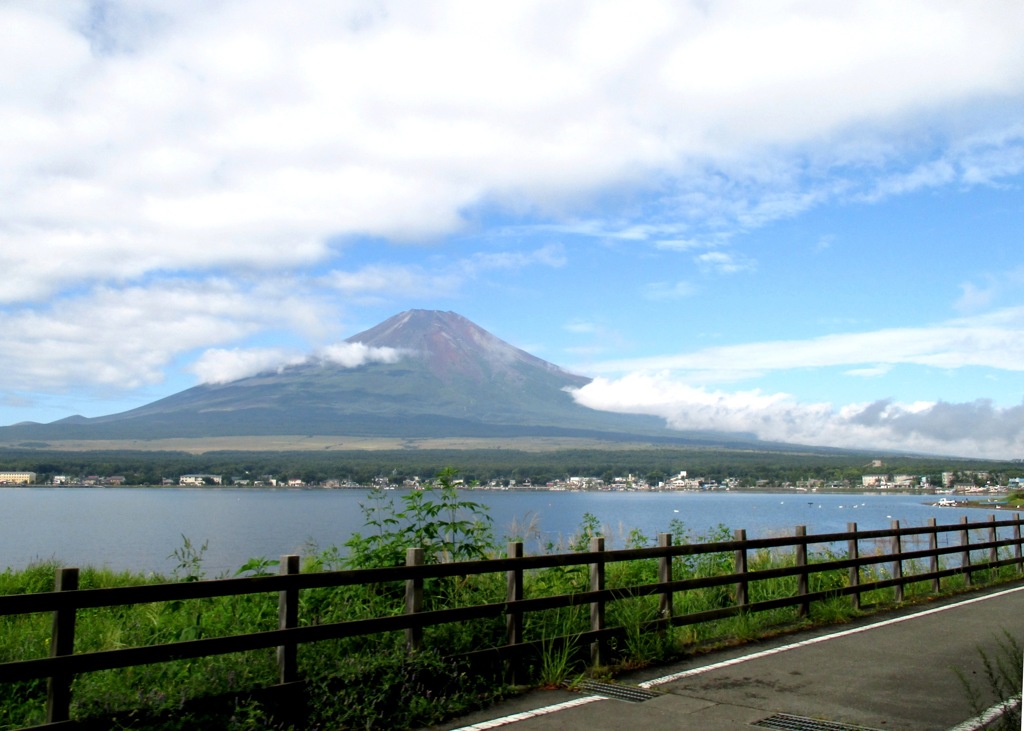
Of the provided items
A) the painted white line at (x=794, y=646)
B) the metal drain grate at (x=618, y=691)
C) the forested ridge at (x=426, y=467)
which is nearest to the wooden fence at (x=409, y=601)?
the metal drain grate at (x=618, y=691)

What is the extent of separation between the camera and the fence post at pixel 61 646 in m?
5.33

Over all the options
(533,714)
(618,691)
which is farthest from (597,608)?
(533,714)

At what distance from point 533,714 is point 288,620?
1935 millimetres

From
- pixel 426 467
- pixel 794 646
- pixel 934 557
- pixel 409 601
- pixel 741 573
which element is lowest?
pixel 794 646

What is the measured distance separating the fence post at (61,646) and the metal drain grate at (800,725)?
4586 millimetres

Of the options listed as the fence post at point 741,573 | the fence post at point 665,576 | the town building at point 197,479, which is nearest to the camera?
the fence post at point 665,576

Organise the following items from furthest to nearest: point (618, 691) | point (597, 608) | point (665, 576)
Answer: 1. point (665, 576)
2. point (597, 608)
3. point (618, 691)

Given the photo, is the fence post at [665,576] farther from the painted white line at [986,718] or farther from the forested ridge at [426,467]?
the forested ridge at [426,467]

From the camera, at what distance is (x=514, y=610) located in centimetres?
791

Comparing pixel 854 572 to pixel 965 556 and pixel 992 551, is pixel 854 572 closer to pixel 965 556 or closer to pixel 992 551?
pixel 965 556

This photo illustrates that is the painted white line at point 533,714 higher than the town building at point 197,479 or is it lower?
higher

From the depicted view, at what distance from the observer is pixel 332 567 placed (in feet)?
34.3

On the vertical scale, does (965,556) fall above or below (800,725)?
above

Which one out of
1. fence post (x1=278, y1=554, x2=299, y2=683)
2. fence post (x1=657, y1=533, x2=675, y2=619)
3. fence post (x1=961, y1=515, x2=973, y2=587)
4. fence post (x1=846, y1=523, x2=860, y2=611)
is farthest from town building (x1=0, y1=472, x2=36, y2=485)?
fence post (x1=278, y1=554, x2=299, y2=683)
